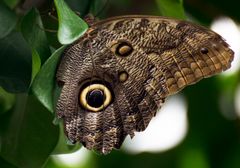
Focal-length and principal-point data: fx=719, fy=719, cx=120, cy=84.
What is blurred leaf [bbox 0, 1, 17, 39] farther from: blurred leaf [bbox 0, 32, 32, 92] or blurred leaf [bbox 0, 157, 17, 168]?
blurred leaf [bbox 0, 157, 17, 168]

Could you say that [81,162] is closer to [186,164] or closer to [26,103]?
[186,164]

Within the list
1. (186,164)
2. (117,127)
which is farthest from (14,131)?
(186,164)

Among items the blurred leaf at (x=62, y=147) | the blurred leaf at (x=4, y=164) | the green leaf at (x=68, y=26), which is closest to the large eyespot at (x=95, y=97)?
the blurred leaf at (x=62, y=147)

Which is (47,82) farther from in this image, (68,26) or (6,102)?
(6,102)

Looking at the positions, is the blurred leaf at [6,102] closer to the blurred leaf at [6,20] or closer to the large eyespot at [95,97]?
the large eyespot at [95,97]

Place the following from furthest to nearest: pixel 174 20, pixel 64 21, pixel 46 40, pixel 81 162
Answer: pixel 81 162
pixel 174 20
pixel 46 40
pixel 64 21

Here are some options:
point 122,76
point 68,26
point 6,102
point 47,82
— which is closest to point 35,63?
point 47,82

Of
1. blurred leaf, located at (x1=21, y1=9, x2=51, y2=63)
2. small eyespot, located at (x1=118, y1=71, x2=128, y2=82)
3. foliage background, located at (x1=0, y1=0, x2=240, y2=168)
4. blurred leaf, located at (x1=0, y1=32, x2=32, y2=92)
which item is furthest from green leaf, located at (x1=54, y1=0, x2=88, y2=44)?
small eyespot, located at (x1=118, y1=71, x2=128, y2=82)
